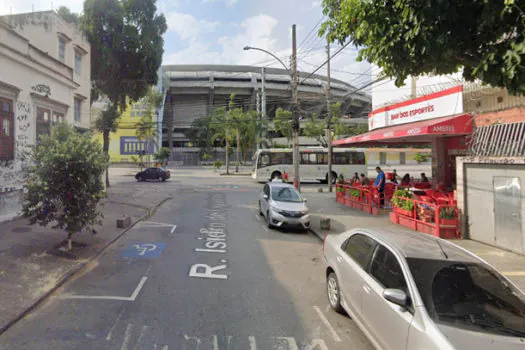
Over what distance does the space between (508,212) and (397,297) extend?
6883 millimetres

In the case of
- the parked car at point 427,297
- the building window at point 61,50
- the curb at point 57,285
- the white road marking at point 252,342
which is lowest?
the white road marking at point 252,342

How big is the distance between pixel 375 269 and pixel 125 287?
13.9 ft

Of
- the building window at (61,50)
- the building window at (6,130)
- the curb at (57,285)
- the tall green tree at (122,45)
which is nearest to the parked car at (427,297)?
the curb at (57,285)

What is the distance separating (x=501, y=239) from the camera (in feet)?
27.0

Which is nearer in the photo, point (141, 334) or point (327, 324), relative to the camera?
point (141, 334)

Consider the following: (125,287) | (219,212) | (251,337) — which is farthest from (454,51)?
(219,212)

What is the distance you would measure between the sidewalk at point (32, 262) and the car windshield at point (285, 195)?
16.6ft

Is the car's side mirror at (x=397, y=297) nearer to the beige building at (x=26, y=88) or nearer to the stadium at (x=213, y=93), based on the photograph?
the beige building at (x=26, y=88)

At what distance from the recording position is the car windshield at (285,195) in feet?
36.8

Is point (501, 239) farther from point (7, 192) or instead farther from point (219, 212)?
point (7, 192)

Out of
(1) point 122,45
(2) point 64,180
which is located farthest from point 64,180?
(1) point 122,45

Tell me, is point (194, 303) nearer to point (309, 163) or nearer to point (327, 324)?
point (327, 324)

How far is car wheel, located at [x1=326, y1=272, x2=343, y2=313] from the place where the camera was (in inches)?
188

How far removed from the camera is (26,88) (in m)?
10.8
